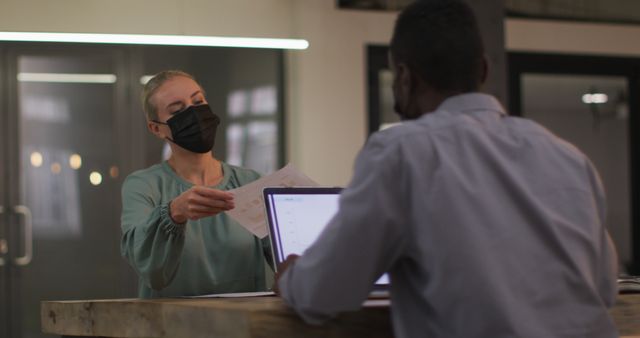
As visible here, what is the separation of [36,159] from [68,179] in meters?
0.24

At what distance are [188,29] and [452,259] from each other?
5.48m

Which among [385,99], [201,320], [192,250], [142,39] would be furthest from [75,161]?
[201,320]

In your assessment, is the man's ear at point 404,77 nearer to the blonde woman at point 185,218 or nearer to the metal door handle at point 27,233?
the blonde woman at point 185,218

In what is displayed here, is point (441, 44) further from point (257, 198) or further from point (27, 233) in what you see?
point (27, 233)

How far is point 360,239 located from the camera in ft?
5.71

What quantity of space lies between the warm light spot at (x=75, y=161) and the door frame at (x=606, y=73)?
10.9ft

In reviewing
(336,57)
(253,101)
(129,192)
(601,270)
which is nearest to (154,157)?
(253,101)

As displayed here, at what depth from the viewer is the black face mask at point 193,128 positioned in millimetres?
3137

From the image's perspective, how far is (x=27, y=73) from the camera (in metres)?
6.91

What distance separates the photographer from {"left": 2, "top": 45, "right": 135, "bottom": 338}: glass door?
688cm

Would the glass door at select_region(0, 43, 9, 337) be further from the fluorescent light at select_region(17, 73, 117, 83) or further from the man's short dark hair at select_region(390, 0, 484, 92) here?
the man's short dark hair at select_region(390, 0, 484, 92)

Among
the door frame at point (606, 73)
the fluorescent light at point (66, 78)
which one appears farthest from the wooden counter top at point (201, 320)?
the door frame at point (606, 73)

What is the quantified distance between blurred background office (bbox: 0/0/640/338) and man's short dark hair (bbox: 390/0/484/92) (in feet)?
15.4

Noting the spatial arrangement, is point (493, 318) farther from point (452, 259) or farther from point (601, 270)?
point (601, 270)
